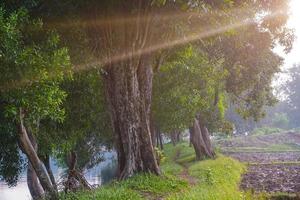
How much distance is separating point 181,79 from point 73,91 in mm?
11963

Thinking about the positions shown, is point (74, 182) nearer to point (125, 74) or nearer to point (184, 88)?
point (125, 74)

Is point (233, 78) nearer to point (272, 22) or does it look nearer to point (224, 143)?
point (272, 22)

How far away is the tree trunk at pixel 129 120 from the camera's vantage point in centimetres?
1869

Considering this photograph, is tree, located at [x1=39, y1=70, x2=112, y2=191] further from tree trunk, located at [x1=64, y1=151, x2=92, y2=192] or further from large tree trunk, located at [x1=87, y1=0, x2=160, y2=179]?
tree trunk, located at [x1=64, y1=151, x2=92, y2=192]

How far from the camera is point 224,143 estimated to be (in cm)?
8219

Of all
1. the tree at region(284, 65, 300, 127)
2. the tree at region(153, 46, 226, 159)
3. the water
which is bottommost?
the water

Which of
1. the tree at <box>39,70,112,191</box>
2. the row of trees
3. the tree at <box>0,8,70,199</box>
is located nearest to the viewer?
the tree at <box>0,8,70,199</box>

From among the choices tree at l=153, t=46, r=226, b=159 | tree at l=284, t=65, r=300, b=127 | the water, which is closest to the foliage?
tree at l=153, t=46, r=226, b=159

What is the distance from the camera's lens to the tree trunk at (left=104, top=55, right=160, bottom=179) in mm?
18688

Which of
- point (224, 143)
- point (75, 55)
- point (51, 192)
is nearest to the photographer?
point (51, 192)

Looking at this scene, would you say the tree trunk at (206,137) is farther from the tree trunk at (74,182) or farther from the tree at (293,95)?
the tree at (293,95)

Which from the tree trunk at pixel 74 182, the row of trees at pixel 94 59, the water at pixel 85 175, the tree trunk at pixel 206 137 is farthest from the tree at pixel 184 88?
the tree trunk at pixel 74 182

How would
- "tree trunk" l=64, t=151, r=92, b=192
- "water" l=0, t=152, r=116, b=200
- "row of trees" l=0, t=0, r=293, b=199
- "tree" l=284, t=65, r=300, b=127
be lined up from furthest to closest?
"tree" l=284, t=65, r=300, b=127 → "water" l=0, t=152, r=116, b=200 → "tree trunk" l=64, t=151, r=92, b=192 → "row of trees" l=0, t=0, r=293, b=199

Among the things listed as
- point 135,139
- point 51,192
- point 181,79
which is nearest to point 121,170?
point 135,139
